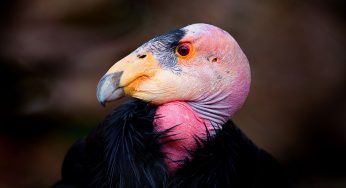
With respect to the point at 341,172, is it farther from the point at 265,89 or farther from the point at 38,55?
the point at 38,55

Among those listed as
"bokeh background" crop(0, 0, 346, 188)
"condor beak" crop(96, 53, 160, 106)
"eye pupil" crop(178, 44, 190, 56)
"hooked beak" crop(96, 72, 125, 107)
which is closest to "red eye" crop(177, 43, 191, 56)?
"eye pupil" crop(178, 44, 190, 56)

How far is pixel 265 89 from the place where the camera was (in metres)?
6.25

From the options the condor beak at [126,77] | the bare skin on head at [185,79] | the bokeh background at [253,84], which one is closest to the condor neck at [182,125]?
the bare skin on head at [185,79]

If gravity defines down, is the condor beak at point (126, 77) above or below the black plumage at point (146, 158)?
above

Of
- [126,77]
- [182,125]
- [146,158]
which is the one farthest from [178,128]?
[126,77]

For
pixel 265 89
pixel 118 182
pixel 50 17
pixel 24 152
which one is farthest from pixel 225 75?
pixel 50 17

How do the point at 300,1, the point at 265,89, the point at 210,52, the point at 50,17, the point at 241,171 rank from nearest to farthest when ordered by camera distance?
the point at 210,52 < the point at 241,171 < the point at 265,89 < the point at 300,1 < the point at 50,17

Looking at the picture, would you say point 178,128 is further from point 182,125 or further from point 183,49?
point 183,49

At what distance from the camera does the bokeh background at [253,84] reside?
6.30 metres

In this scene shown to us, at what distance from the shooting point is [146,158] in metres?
3.28

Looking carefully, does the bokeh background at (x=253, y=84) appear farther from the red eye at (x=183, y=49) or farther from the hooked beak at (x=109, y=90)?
the hooked beak at (x=109, y=90)

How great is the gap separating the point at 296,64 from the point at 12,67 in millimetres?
3181

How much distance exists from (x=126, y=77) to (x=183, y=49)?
1.19 ft

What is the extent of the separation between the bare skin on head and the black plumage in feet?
0.23
